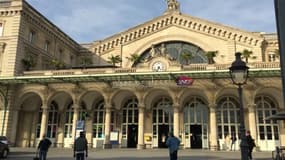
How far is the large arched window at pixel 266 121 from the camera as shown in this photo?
97.9 feet

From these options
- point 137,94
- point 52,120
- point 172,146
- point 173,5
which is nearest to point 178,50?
point 173,5

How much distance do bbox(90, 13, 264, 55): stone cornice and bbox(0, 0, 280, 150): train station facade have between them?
0.13 metres

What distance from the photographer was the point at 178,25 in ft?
129

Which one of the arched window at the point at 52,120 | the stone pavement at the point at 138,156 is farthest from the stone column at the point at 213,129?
the arched window at the point at 52,120

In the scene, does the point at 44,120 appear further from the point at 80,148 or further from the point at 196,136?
the point at 80,148

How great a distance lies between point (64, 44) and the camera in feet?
136

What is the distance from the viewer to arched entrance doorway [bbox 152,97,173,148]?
3209cm

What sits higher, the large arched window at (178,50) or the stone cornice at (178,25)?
the stone cornice at (178,25)

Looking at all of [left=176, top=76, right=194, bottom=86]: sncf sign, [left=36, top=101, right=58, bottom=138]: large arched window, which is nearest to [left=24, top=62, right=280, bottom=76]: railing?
[left=176, top=76, right=194, bottom=86]: sncf sign

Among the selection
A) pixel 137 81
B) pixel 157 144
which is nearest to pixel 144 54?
pixel 137 81

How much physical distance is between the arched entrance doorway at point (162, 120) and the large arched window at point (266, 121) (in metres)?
9.05

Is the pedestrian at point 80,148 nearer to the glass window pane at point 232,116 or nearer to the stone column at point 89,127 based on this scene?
the stone column at point 89,127

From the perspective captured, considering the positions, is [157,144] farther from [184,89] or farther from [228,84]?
[228,84]

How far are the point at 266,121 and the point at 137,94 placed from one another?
44.3 ft
